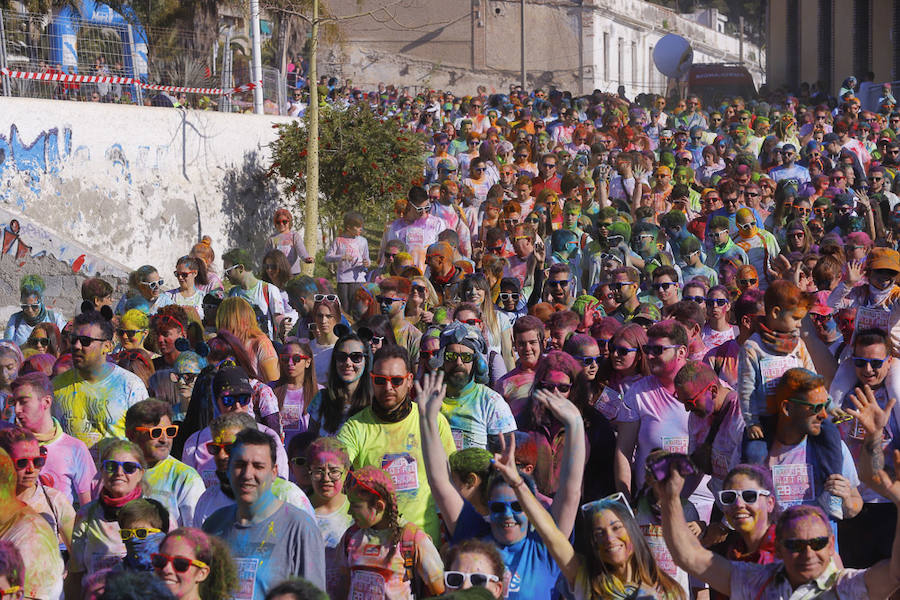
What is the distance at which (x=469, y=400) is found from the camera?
6531mm

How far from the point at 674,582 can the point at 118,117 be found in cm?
1323

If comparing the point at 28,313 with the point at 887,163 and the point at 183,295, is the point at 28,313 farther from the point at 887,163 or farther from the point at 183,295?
the point at 887,163

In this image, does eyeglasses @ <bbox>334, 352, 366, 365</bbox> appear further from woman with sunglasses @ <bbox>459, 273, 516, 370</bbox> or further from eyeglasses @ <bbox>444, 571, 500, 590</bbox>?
eyeglasses @ <bbox>444, 571, 500, 590</bbox>

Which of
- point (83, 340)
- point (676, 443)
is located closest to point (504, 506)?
point (676, 443)

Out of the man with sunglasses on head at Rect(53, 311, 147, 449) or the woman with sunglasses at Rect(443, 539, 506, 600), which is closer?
the woman with sunglasses at Rect(443, 539, 506, 600)

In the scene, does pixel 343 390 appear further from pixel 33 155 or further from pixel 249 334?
pixel 33 155

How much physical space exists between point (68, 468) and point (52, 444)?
17cm

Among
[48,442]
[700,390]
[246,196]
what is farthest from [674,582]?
[246,196]

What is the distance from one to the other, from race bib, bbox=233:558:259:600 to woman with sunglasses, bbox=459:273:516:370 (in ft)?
12.9

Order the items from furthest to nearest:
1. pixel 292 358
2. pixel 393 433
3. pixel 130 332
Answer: pixel 130 332
pixel 292 358
pixel 393 433

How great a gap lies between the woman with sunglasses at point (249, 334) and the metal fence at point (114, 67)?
29.8 feet

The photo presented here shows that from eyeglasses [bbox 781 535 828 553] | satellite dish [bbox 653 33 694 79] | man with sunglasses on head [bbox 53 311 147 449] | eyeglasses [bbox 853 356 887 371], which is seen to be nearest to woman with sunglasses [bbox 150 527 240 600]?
eyeglasses [bbox 781 535 828 553]

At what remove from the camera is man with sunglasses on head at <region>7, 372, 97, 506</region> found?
613cm

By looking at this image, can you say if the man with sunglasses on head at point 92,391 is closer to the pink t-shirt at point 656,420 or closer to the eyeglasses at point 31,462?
the eyeglasses at point 31,462
